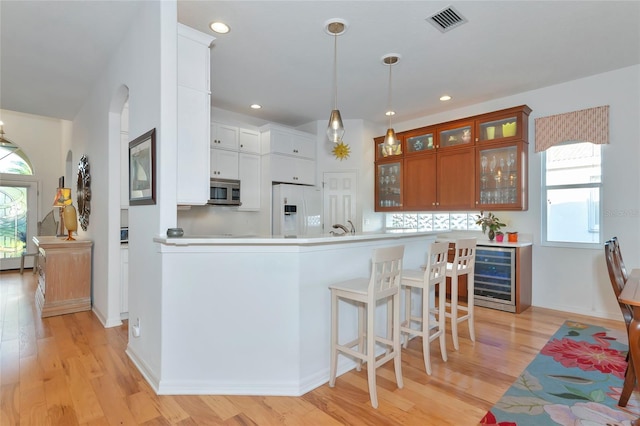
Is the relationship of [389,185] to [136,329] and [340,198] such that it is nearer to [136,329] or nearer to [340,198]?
[340,198]

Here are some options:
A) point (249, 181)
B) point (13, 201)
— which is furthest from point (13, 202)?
point (249, 181)

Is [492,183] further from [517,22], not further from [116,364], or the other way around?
[116,364]

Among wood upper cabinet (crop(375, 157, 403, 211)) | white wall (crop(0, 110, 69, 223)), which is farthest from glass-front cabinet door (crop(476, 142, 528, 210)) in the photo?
white wall (crop(0, 110, 69, 223))

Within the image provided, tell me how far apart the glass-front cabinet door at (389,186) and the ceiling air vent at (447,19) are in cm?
272

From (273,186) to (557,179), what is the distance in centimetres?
388

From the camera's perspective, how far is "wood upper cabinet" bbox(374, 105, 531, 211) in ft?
13.8

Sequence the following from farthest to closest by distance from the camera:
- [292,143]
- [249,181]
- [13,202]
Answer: [13,202]
[292,143]
[249,181]

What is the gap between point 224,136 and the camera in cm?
468

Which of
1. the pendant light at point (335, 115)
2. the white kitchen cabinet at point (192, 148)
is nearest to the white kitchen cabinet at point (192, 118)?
the white kitchen cabinet at point (192, 148)

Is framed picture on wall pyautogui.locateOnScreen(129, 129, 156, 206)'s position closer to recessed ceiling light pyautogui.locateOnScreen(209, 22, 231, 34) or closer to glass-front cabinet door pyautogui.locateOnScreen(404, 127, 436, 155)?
recessed ceiling light pyautogui.locateOnScreen(209, 22, 231, 34)

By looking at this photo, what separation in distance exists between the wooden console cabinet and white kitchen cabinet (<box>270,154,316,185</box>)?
2.63 m

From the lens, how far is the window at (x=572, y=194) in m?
3.88

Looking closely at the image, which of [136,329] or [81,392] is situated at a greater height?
[136,329]

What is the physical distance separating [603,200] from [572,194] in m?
0.31
